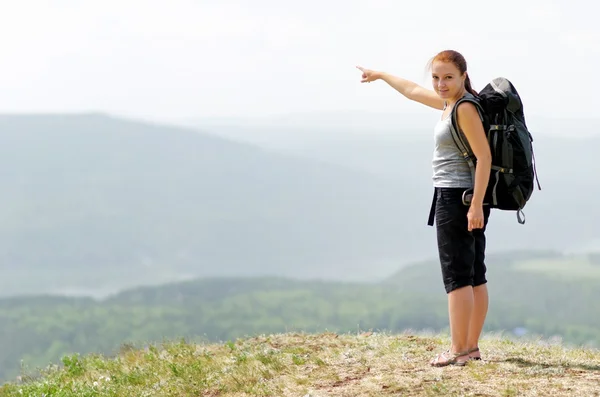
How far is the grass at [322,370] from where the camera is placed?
742 cm

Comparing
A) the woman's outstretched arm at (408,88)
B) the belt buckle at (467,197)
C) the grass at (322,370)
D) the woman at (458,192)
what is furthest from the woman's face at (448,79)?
the grass at (322,370)

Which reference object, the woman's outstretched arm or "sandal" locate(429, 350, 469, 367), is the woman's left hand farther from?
"sandal" locate(429, 350, 469, 367)

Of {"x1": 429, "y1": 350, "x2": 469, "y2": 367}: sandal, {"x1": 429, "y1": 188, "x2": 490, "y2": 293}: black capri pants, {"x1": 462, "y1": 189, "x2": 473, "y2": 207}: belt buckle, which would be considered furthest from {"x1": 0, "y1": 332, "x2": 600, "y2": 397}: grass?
{"x1": 462, "y1": 189, "x2": 473, "y2": 207}: belt buckle

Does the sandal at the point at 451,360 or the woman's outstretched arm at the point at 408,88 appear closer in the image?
the sandal at the point at 451,360

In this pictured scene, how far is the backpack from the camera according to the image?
7.34 meters

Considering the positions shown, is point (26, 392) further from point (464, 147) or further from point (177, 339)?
point (464, 147)

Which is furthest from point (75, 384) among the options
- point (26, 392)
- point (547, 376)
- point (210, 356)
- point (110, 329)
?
point (110, 329)

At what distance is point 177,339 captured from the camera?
11.9m

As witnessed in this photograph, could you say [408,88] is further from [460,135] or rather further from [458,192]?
[458,192]

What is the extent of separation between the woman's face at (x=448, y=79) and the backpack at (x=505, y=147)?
0.13 meters

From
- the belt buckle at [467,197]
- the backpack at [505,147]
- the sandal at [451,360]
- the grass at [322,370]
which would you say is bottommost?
the grass at [322,370]

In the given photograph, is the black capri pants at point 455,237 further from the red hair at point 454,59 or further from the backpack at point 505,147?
the red hair at point 454,59

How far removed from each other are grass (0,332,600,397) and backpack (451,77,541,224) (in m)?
1.64

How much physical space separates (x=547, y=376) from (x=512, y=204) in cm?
168
